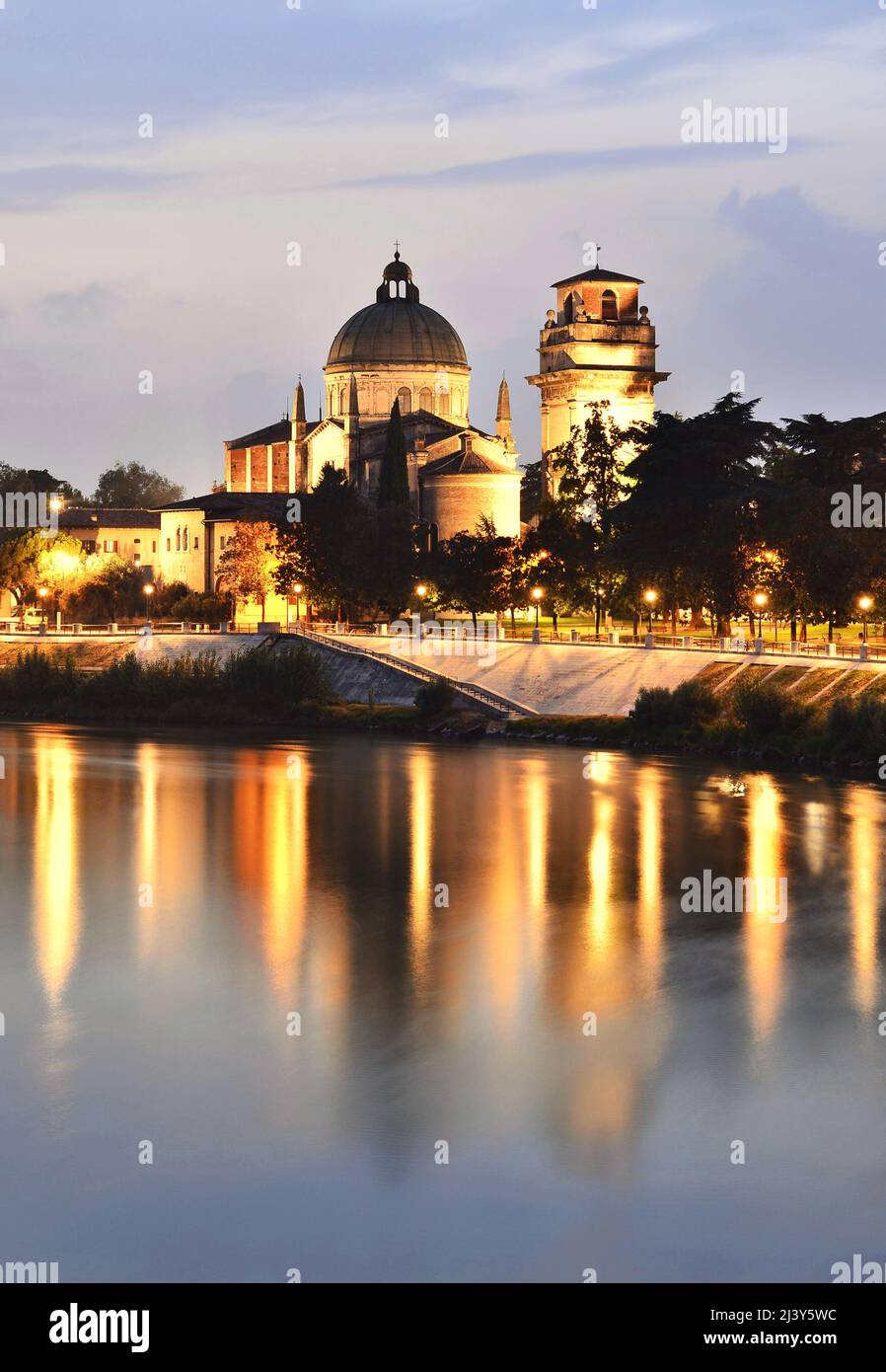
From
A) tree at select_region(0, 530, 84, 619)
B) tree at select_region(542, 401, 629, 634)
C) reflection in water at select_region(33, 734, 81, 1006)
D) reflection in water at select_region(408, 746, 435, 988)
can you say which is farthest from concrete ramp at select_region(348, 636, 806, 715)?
tree at select_region(0, 530, 84, 619)

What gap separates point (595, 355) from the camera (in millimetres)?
105000

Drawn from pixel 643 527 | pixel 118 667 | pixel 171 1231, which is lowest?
pixel 171 1231

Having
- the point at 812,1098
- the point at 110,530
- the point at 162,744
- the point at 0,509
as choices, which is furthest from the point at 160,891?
the point at 0,509

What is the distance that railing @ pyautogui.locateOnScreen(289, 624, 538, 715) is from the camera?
6600cm

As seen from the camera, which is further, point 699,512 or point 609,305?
point 609,305

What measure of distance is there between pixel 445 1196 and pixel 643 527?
53696mm

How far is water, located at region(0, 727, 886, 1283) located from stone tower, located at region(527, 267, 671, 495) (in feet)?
212

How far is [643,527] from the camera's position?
6975 centimetres

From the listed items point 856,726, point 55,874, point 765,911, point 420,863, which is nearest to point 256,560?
point 856,726

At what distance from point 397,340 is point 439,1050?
97446mm

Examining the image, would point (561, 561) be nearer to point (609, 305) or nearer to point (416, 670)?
point (416, 670)

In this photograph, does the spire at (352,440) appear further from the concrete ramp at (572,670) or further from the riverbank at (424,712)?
the concrete ramp at (572,670)

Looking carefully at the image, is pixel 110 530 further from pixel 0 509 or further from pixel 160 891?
pixel 160 891

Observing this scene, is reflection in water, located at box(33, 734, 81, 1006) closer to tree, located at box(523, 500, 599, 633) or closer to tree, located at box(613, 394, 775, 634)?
tree, located at box(613, 394, 775, 634)
